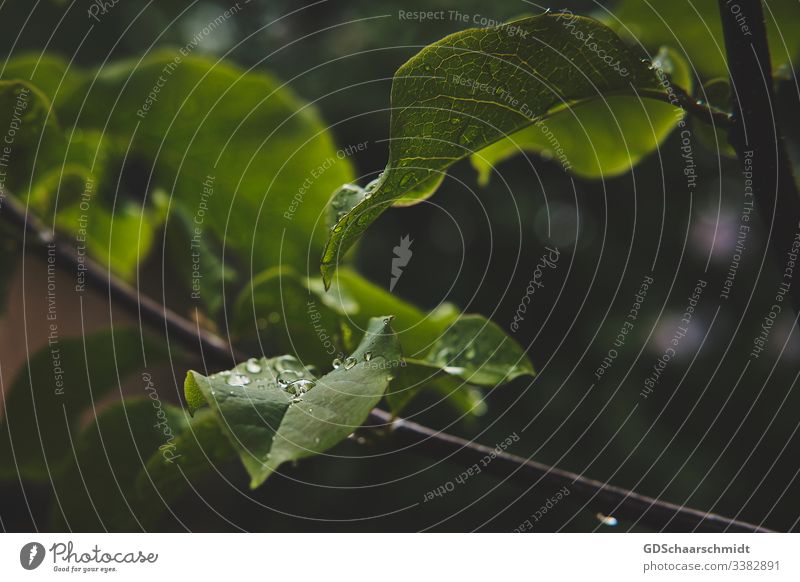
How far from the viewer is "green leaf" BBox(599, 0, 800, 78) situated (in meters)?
0.50

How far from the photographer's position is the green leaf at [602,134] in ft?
1.56

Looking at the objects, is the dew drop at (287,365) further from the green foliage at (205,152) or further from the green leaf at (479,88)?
the green foliage at (205,152)

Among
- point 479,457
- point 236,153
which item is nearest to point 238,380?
point 479,457

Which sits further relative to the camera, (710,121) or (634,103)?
(634,103)

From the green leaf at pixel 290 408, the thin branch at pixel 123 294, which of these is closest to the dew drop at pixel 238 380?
the green leaf at pixel 290 408

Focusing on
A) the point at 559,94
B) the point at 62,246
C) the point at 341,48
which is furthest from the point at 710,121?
the point at 341,48

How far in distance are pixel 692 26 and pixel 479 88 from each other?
1.13 feet

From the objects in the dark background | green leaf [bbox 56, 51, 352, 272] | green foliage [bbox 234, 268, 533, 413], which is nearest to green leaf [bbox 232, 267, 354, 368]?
green foliage [bbox 234, 268, 533, 413]

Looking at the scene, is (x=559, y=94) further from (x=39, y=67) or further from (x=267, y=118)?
(x=39, y=67)

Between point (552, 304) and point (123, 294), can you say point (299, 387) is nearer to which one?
point (123, 294)

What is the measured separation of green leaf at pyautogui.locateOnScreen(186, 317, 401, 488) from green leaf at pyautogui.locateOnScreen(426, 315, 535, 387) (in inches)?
4.1

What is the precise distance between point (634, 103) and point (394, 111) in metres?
0.25

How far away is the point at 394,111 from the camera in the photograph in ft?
0.97
